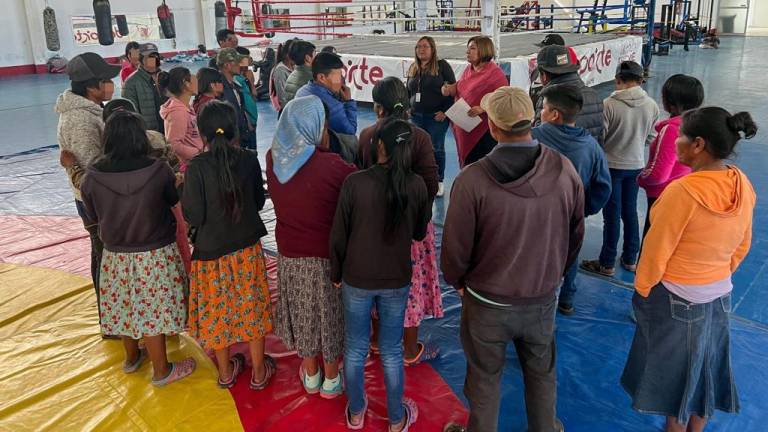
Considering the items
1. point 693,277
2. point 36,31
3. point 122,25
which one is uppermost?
point 122,25

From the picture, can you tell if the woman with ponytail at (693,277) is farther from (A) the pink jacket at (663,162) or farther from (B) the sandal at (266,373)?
(B) the sandal at (266,373)

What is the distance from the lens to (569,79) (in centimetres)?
314

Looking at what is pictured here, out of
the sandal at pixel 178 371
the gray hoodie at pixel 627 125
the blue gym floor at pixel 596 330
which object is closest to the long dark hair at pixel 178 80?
the blue gym floor at pixel 596 330

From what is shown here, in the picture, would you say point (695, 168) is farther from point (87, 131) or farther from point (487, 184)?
point (87, 131)

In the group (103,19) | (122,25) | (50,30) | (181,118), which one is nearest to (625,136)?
(181,118)

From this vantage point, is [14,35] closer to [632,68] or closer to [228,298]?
[228,298]

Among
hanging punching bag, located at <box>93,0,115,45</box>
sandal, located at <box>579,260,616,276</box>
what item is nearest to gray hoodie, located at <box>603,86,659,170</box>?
sandal, located at <box>579,260,616,276</box>

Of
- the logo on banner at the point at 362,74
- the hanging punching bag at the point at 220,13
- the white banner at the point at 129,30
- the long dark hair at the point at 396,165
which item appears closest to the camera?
the long dark hair at the point at 396,165

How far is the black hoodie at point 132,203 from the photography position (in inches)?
91.3

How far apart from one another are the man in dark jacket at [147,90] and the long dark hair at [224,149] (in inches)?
87.3

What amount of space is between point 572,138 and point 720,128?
815 mm

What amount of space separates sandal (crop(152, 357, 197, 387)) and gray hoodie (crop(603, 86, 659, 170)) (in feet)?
8.61

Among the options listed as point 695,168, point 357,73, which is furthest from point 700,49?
point 695,168

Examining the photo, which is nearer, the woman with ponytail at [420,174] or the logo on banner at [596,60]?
the woman with ponytail at [420,174]
